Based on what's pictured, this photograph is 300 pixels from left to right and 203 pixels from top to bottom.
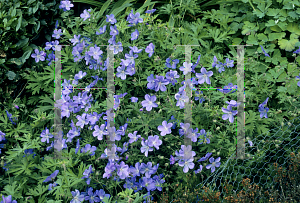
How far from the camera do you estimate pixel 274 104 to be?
2.41 meters

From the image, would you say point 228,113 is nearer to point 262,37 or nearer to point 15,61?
point 262,37

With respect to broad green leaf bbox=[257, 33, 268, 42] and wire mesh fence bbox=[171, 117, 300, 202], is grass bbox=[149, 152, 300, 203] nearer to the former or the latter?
wire mesh fence bbox=[171, 117, 300, 202]

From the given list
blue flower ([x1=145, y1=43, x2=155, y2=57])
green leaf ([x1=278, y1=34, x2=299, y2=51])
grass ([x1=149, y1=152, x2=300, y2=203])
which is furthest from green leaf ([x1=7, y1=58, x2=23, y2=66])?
green leaf ([x1=278, y1=34, x2=299, y2=51])

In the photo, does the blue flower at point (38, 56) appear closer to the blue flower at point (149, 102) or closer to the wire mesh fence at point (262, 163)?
the blue flower at point (149, 102)

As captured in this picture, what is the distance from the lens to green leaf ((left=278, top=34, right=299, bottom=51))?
2588mm

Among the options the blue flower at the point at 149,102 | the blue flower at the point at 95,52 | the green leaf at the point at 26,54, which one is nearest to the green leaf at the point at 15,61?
the green leaf at the point at 26,54

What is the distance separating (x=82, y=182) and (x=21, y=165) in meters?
0.44

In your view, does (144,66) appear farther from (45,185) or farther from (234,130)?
(45,185)

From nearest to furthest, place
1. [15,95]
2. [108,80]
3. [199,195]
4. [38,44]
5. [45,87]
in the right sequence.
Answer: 1. [199,195]
2. [108,80]
3. [45,87]
4. [15,95]
5. [38,44]

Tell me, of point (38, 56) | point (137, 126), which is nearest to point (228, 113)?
point (137, 126)

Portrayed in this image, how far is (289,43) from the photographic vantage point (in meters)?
2.60

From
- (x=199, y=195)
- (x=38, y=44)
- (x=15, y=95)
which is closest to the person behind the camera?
(x=199, y=195)

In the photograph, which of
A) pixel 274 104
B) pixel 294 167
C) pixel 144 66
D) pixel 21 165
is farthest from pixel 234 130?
pixel 21 165

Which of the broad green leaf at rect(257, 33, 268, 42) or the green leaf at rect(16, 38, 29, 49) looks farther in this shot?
the green leaf at rect(16, 38, 29, 49)
